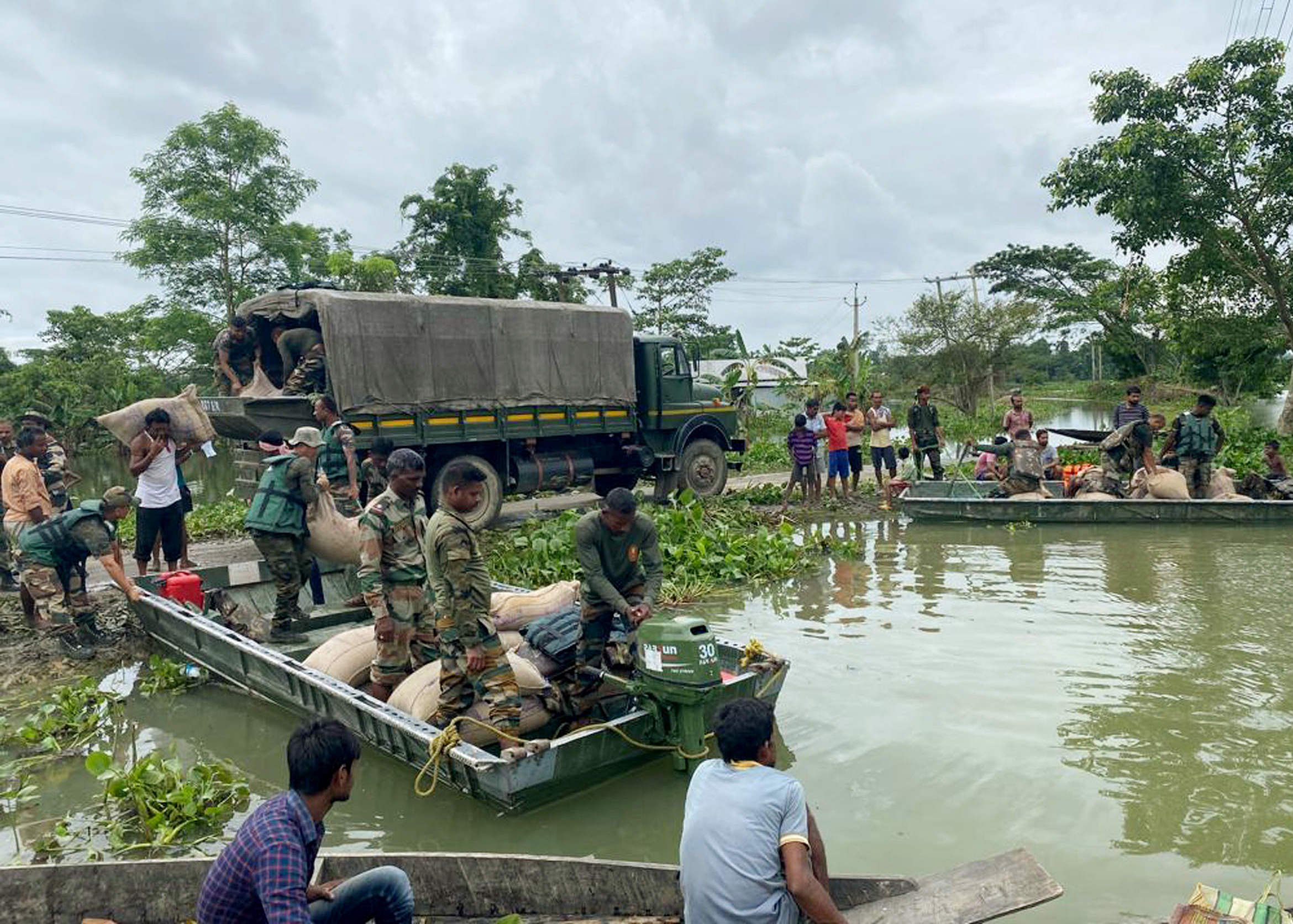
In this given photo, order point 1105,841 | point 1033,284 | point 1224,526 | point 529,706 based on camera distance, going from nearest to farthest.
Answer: point 1105,841, point 529,706, point 1224,526, point 1033,284

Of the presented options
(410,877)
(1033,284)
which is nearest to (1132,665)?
(410,877)

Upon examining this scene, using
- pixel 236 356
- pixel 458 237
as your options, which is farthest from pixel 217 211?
pixel 236 356

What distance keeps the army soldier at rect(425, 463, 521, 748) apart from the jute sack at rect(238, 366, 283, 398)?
6846mm

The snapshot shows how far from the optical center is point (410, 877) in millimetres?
3537

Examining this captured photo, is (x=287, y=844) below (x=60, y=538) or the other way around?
below

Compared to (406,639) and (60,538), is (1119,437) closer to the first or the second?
(406,639)

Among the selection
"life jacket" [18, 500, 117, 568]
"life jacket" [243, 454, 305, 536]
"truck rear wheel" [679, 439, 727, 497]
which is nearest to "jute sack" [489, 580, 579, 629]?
"life jacket" [243, 454, 305, 536]

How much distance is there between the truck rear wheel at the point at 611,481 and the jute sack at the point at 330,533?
6.72m

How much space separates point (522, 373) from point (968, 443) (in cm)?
824

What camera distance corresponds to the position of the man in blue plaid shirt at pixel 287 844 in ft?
8.24

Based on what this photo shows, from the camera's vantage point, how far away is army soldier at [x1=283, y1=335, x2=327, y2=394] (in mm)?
10797

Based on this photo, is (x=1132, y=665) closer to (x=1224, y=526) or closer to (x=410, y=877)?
(x=410, y=877)

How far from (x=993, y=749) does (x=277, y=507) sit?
539cm

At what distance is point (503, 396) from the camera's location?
12227 mm
